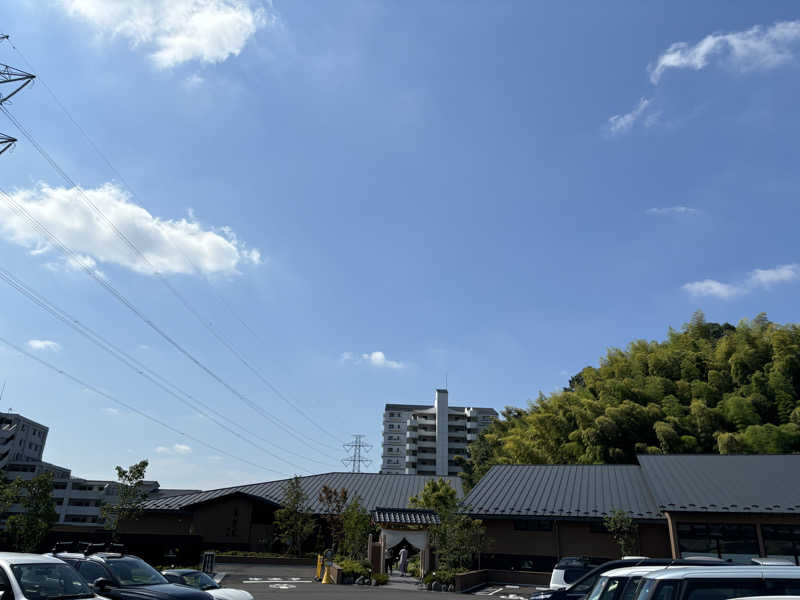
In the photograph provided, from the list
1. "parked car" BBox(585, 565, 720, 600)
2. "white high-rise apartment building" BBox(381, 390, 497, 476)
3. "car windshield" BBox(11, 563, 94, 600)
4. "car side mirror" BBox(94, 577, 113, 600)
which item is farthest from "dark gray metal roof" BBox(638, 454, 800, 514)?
"white high-rise apartment building" BBox(381, 390, 497, 476)

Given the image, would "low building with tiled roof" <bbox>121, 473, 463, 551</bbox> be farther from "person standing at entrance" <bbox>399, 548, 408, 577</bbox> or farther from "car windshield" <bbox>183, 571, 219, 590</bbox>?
"car windshield" <bbox>183, 571, 219, 590</bbox>

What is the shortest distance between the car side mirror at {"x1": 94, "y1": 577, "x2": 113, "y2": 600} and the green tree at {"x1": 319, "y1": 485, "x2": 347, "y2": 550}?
26.0 metres

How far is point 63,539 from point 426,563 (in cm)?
1633

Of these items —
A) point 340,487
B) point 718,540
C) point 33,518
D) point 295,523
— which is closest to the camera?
point 33,518

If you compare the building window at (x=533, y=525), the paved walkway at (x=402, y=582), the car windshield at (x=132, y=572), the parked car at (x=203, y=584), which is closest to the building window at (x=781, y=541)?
the building window at (x=533, y=525)

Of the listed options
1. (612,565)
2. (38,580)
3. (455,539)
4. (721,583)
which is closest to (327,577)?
(455,539)

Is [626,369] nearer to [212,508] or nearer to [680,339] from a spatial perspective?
[680,339]

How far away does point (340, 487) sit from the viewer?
45.7m

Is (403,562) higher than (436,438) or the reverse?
the reverse

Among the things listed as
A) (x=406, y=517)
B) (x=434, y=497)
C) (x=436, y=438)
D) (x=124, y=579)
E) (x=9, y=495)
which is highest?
(x=436, y=438)

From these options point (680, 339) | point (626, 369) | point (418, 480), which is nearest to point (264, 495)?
point (418, 480)

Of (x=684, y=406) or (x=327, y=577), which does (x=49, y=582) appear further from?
(x=684, y=406)

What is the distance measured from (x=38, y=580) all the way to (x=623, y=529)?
24844mm

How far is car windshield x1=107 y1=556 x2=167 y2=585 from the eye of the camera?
11.1m
